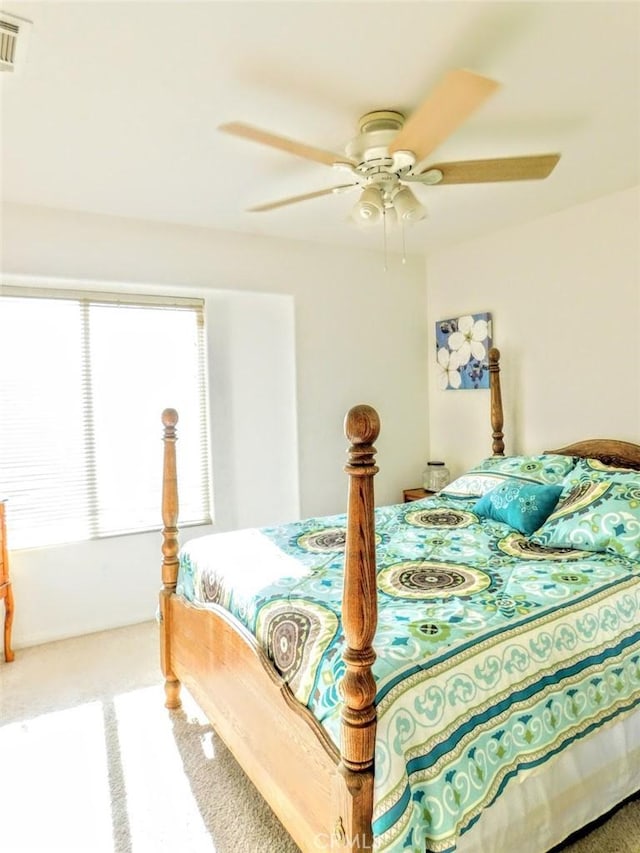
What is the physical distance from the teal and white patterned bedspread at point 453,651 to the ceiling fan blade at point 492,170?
1.52 metres

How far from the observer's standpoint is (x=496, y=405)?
138 inches

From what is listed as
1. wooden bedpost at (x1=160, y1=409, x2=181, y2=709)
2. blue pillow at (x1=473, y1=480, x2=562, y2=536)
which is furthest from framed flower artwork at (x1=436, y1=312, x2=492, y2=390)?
wooden bedpost at (x1=160, y1=409, x2=181, y2=709)

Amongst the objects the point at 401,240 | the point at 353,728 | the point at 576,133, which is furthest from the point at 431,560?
the point at 401,240

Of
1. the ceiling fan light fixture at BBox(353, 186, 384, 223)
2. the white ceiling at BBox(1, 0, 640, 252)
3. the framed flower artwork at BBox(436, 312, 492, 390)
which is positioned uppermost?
the white ceiling at BBox(1, 0, 640, 252)

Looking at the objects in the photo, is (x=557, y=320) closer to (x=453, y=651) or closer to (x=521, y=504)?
(x=521, y=504)

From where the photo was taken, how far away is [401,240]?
3.72 m

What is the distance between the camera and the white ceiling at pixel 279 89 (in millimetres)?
1500

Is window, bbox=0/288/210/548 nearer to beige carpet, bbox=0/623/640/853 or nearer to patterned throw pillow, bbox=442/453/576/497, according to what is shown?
beige carpet, bbox=0/623/640/853

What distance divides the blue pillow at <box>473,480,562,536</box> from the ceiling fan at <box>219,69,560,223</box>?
1439 mm

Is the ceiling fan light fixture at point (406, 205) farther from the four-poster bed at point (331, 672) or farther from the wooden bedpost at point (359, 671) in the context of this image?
the wooden bedpost at point (359, 671)

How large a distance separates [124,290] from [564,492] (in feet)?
9.26

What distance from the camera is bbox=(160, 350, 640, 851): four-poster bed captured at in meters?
1.17

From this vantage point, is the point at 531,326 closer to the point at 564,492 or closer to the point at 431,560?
the point at 564,492

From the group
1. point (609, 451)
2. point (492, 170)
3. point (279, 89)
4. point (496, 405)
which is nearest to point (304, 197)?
point (279, 89)
